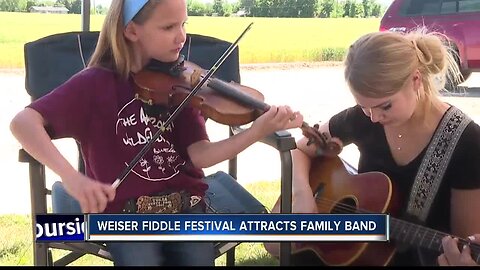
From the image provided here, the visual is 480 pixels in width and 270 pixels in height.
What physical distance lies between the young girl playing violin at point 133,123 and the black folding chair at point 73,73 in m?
0.08

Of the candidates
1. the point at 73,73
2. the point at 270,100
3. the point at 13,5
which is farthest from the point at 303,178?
the point at 13,5

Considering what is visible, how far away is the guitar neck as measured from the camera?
1.65 metres

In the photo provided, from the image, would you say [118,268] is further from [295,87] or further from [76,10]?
[295,87]

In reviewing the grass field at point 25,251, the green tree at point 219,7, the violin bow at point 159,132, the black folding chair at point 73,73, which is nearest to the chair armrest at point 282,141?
the black folding chair at point 73,73

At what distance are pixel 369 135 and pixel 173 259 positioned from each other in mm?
672

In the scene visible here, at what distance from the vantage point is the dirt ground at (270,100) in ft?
10.4

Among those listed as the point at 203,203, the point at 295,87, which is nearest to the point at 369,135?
the point at 203,203

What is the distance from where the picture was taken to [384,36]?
5.64 ft

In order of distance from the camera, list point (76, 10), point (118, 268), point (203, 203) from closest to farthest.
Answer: point (118, 268) → point (203, 203) → point (76, 10)

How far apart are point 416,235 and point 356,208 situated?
0.19 m

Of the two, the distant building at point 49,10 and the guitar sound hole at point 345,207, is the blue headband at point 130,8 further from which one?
the distant building at point 49,10

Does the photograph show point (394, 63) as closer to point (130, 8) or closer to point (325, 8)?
point (130, 8)

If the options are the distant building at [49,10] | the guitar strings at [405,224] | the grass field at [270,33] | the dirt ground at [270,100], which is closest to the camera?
the guitar strings at [405,224]

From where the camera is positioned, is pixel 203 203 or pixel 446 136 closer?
pixel 446 136
